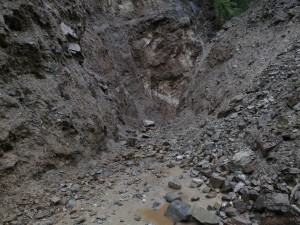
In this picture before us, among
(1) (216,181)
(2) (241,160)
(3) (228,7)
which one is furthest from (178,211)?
(3) (228,7)

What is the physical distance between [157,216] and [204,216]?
0.93 m

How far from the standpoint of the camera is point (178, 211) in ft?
19.5

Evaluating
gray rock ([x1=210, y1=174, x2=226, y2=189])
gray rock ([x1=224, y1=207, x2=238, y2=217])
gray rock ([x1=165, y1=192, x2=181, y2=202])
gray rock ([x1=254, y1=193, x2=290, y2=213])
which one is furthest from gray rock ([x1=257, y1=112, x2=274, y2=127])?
gray rock ([x1=165, y1=192, x2=181, y2=202])

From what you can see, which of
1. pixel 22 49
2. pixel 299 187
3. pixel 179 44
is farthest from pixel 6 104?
pixel 179 44

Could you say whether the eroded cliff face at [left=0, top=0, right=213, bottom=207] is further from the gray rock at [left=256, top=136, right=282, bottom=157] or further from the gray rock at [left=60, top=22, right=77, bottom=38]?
the gray rock at [left=256, top=136, right=282, bottom=157]

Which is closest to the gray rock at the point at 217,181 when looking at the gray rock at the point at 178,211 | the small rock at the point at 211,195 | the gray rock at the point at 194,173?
the small rock at the point at 211,195

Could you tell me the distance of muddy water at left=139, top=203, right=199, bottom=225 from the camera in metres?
5.93

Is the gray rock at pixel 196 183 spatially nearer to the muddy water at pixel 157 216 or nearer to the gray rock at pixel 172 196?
the gray rock at pixel 172 196

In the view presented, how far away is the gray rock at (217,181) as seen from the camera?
673cm

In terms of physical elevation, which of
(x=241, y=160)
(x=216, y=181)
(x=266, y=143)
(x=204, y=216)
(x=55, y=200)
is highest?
(x=266, y=143)

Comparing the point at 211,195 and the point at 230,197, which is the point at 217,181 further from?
the point at 230,197

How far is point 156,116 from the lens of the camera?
62.8ft

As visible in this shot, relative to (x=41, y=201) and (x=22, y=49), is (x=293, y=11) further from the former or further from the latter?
(x=41, y=201)

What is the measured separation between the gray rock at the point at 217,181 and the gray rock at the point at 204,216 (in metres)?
1.01
